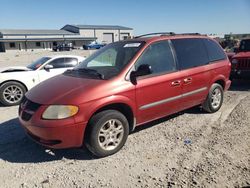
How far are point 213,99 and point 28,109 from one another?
3989 millimetres

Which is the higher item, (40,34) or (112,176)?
(40,34)

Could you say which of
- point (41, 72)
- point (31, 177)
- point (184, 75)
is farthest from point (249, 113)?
point (41, 72)

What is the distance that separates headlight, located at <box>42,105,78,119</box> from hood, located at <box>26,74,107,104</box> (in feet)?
0.25

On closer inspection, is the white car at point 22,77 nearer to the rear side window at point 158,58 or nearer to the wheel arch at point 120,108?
the rear side window at point 158,58

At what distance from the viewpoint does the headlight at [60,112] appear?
3.54 m

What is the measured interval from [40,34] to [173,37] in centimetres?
6446

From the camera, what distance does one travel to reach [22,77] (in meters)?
7.34


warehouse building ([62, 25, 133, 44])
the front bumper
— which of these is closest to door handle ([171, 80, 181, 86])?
the front bumper

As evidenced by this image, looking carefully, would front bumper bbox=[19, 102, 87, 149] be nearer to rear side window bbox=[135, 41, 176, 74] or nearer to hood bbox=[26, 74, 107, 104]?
hood bbox=[26, 74, 107, 104]

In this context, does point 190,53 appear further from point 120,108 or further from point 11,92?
point 11,92

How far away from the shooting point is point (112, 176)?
3.42 m

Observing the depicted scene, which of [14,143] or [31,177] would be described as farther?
[14,143]

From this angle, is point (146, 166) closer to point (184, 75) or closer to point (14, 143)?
point (184, 75)

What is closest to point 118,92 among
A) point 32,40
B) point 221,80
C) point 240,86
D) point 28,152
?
point 28,152
